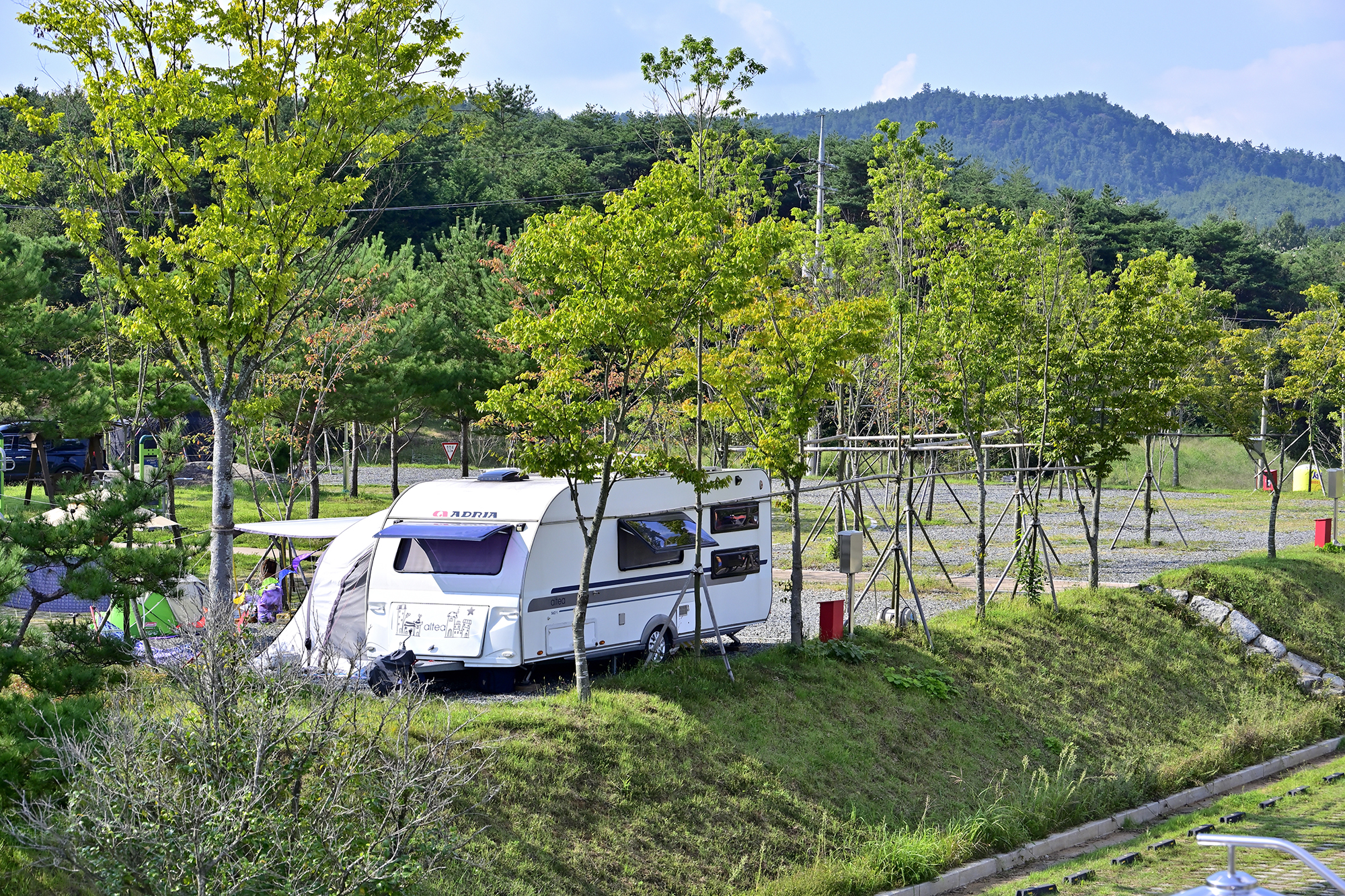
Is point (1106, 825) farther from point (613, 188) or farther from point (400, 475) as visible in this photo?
point (613, 188)

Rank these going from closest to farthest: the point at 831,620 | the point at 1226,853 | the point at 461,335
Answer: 1. the point at 1226,853
2. the point at 831,620
3. the point at 461,335

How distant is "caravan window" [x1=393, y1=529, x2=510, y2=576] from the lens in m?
13.2

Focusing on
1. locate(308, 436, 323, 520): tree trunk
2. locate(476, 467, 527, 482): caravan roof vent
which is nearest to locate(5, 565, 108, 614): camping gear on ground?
locate(476, 467, 527, 482): caravan roof vent

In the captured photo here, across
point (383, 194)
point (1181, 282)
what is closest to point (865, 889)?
point (383, 194)

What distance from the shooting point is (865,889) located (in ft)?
36.0

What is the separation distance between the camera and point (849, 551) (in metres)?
15.6

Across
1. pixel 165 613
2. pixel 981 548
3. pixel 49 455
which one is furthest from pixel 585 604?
pixel 49 455

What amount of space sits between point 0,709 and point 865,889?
7410 millimetres

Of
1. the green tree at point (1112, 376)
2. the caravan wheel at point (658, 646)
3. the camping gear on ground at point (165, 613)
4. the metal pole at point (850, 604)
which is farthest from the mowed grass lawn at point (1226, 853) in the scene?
the camping gear on ground at point (165, 613)

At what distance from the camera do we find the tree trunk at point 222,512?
1066 cm

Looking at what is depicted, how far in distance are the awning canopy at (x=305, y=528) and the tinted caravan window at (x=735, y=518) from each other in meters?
4.81

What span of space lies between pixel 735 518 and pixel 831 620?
6.08 feet

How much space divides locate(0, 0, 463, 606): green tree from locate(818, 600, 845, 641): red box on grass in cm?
766

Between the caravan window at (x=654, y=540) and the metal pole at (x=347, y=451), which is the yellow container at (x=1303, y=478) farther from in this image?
the caravan window at (x=654, y=540)
